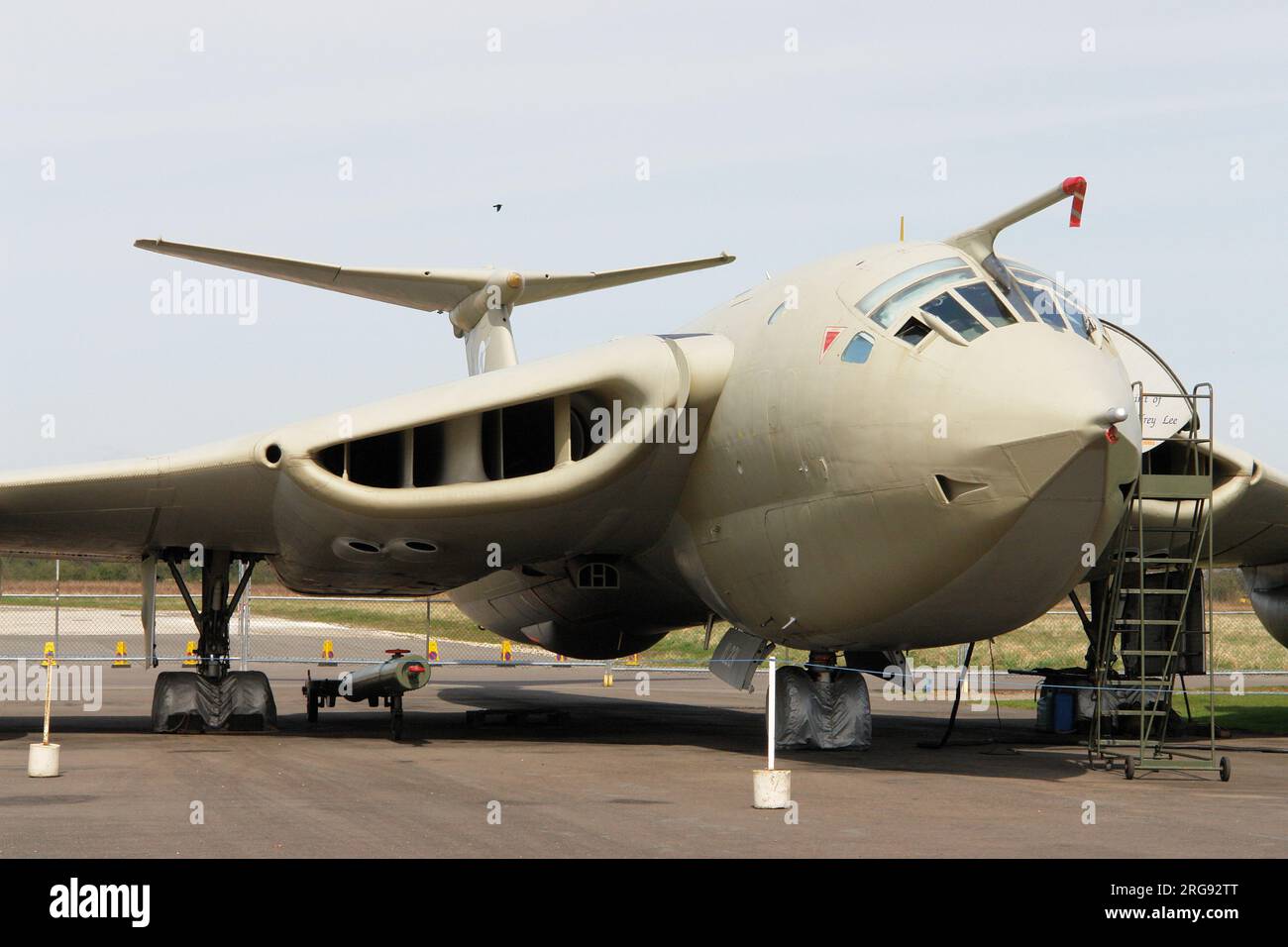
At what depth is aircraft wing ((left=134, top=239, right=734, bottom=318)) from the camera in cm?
2267

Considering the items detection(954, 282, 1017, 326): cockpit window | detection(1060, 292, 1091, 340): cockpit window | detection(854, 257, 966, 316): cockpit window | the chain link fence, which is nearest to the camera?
detection(954, 282, 1017, 326): cockpit window

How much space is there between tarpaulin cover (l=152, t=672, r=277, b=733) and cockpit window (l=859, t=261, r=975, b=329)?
1050 centimetres

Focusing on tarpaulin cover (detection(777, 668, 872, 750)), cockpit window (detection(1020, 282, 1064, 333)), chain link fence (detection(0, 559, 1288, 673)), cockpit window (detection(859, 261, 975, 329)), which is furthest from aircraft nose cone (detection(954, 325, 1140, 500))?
chain link fence (detection(0, 559, 1288, 673))

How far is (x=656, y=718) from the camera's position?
2570cm

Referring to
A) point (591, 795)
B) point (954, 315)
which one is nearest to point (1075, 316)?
point (954, 315)

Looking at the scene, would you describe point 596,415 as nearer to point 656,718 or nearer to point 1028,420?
point 1028,420

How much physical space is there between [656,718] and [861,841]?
587 inches

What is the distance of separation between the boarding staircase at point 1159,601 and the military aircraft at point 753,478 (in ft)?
2.09

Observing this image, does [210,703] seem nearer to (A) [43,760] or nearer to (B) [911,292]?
(A) [43,760]

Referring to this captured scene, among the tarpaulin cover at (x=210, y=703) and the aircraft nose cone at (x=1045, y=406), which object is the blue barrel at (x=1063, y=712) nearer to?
the aircraft nose cone at (x=1045, y=406)

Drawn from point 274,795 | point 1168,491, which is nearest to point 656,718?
point 1168,491

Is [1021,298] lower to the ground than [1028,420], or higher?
higher

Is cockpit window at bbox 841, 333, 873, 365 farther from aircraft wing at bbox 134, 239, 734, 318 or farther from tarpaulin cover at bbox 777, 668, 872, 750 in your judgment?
aircraft wing at bbox 134, 239, 734, 318

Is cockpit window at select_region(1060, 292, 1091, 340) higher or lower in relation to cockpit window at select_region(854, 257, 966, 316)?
lower
